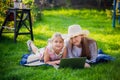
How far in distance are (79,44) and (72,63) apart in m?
0.67

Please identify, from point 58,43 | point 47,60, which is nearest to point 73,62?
point 58,43

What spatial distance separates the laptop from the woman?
0.46 metres

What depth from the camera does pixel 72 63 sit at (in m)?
6.60

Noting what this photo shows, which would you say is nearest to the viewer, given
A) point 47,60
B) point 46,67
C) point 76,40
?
point 46,67

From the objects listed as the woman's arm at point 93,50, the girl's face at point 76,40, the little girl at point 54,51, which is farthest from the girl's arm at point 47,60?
the woman's arm at point 93,50

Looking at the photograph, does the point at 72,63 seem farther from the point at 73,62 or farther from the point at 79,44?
the point at 79,44

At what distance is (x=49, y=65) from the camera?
6.89 meters

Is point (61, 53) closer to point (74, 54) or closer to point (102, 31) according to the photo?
point (74, 54)

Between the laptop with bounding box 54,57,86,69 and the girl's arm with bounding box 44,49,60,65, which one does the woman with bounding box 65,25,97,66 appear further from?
the laptop with bounding box 54,57,86,69

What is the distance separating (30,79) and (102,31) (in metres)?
6.86

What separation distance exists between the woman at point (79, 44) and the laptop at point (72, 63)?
0.46 meters

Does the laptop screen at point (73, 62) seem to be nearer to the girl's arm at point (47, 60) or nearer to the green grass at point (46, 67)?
the green grass at point (46, 67)

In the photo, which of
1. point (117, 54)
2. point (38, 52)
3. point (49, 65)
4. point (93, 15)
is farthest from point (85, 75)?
point (93, 15)

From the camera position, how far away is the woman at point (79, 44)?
704 cm
